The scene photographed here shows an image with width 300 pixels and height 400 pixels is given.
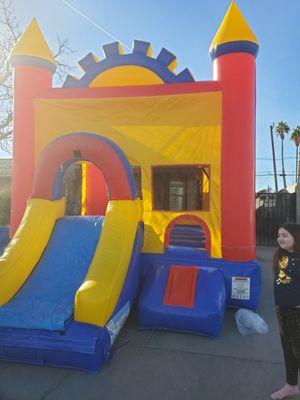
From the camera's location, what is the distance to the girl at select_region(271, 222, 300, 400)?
293 centimetres

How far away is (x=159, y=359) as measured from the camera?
3842mm

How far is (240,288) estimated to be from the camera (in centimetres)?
513

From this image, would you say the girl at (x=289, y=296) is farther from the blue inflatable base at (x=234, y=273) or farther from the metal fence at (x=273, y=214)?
the metal fence at (x=273, y=214)

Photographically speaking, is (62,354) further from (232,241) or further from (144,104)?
(144,104)

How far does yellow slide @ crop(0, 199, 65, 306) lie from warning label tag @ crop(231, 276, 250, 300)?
109 inches

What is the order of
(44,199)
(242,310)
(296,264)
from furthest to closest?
(44,199), (242,310), (296,264)

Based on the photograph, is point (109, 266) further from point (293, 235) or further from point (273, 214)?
point (273, 214)

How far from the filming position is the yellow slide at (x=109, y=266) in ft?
12.3

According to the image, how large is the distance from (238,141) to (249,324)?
8.68 feet

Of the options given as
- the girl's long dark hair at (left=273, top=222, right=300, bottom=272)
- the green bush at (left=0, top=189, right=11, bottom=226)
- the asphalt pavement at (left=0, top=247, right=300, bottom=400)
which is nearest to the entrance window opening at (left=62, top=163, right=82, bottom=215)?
the green bush at (left=0, top=189, right=11, bottom=226)

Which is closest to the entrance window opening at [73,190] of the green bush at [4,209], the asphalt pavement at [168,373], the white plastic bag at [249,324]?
the green bush at [4,209]

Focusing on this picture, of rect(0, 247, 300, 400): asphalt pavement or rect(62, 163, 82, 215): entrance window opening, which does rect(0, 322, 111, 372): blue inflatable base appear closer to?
rect(0, 247, 300, 400): asphalt pavement

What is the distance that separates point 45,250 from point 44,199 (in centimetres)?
75

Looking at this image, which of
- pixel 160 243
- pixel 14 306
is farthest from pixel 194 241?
pixel 14 306
